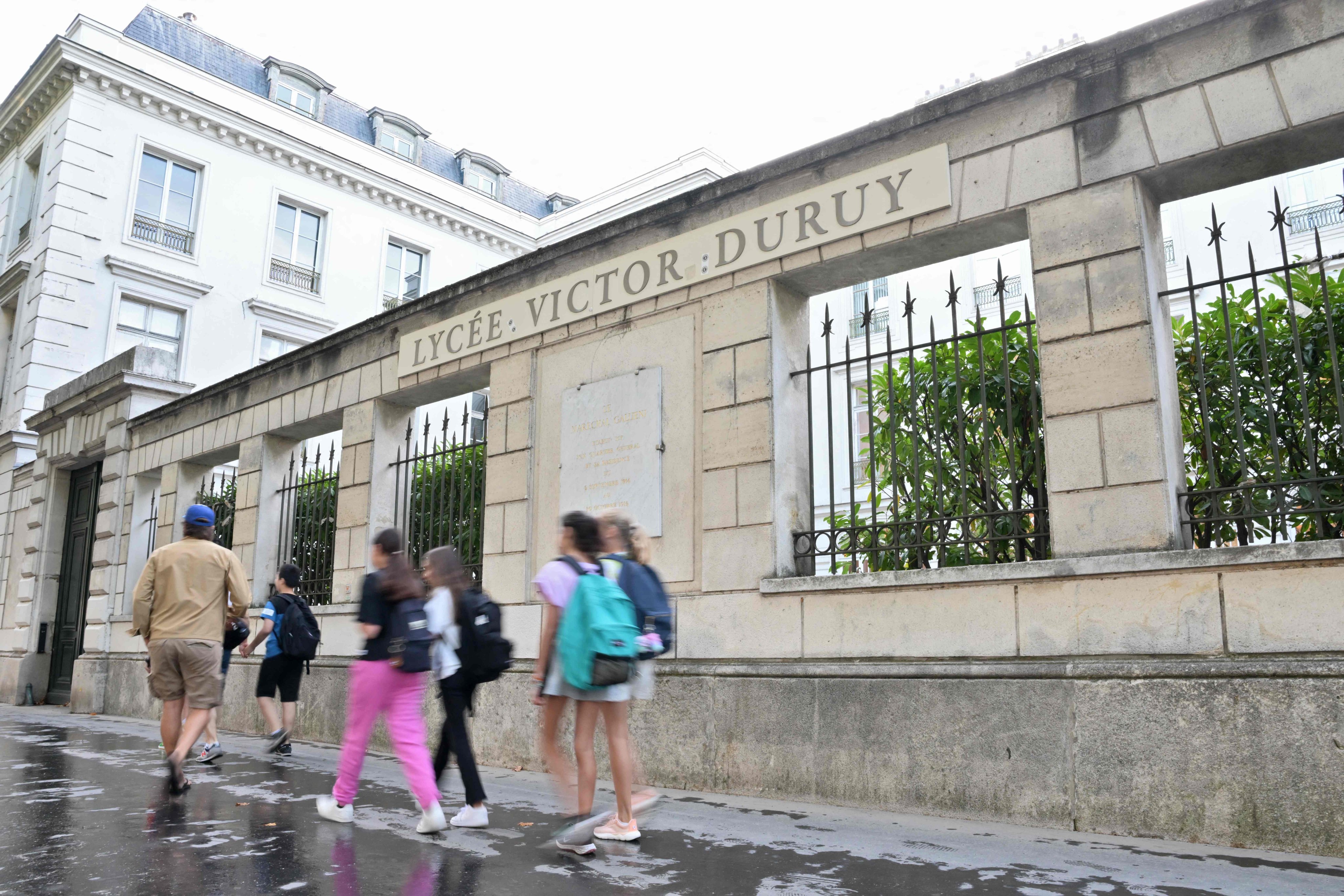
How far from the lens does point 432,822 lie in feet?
15.8

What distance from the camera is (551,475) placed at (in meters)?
8.13

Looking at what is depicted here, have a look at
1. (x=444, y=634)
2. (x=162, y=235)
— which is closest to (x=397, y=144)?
(x=162, y=235)

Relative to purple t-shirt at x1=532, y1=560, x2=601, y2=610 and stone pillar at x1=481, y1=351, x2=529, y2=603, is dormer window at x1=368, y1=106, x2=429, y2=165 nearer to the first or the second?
stone pillar at x1=481, y1=351, x2=529, y2=603

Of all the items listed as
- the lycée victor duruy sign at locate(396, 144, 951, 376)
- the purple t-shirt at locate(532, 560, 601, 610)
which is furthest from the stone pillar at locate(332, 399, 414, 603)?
the purple t-shirt at locate(532, 560, 601, 610)

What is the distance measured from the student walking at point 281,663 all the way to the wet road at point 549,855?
208cm

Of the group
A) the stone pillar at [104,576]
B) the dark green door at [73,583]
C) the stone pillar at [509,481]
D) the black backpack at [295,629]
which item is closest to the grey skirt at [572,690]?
the stone pillar at [509,481]

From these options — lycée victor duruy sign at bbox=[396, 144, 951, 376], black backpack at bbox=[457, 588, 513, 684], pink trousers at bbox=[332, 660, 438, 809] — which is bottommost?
pink trousers at bbox=[332, 660, 438, 809]

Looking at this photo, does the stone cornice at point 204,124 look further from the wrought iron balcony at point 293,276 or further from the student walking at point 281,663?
the student walking at point 281,663

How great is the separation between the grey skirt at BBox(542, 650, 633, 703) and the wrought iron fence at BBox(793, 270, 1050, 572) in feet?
7.01

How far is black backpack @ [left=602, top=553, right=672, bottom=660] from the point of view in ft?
15.3

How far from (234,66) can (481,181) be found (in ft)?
27.5

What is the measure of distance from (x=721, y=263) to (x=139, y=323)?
17387mm

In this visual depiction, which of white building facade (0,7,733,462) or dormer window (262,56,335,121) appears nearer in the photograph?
white building facade (0,7,733,462)

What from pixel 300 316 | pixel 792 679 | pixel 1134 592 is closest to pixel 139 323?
pixel 300 316
